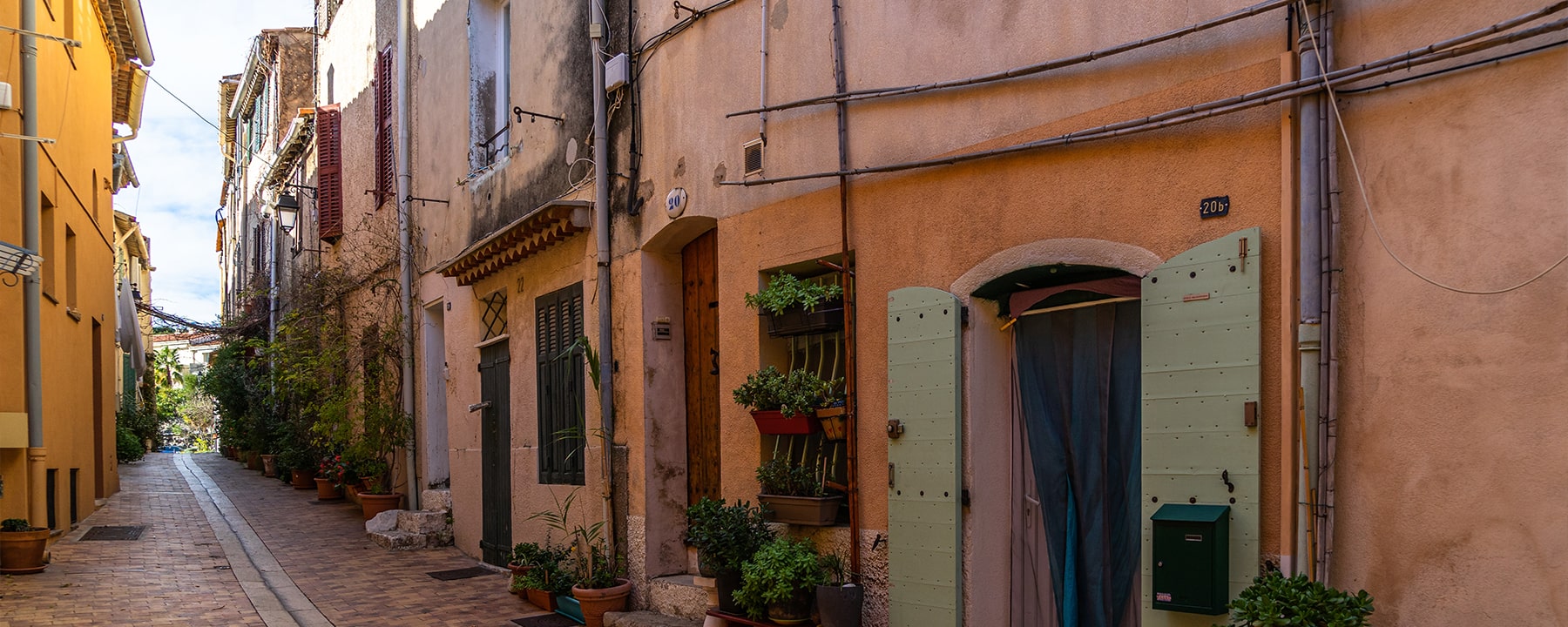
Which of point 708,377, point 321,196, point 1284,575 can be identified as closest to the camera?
point 1284,575

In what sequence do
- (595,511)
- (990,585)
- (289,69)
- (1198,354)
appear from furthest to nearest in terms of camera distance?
(289,69), (595,511), (990,585), (1198,354)

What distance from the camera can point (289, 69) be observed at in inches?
882

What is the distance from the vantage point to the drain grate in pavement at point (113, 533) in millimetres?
11641

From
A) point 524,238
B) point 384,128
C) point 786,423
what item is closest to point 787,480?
point 786,423

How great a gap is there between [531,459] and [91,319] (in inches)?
296

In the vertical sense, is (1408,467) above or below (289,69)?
below

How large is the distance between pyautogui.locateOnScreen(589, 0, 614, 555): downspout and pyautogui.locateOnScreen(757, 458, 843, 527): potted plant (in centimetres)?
204

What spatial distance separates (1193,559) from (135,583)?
27.4ft

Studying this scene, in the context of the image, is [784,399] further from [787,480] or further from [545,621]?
[545,621]

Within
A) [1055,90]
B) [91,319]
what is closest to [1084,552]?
[1055,90]

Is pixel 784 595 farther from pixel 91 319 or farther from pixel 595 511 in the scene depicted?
pixel 91 319

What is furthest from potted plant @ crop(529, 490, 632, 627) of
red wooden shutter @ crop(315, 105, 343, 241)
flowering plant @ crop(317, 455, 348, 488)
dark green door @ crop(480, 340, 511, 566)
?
red wooden shutter @ crop(315, 105, 343, 241)

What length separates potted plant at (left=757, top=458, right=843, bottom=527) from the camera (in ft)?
22.0

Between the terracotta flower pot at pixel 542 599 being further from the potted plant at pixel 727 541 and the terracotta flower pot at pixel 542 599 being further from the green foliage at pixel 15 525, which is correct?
the green foliage at pixel 15 525
